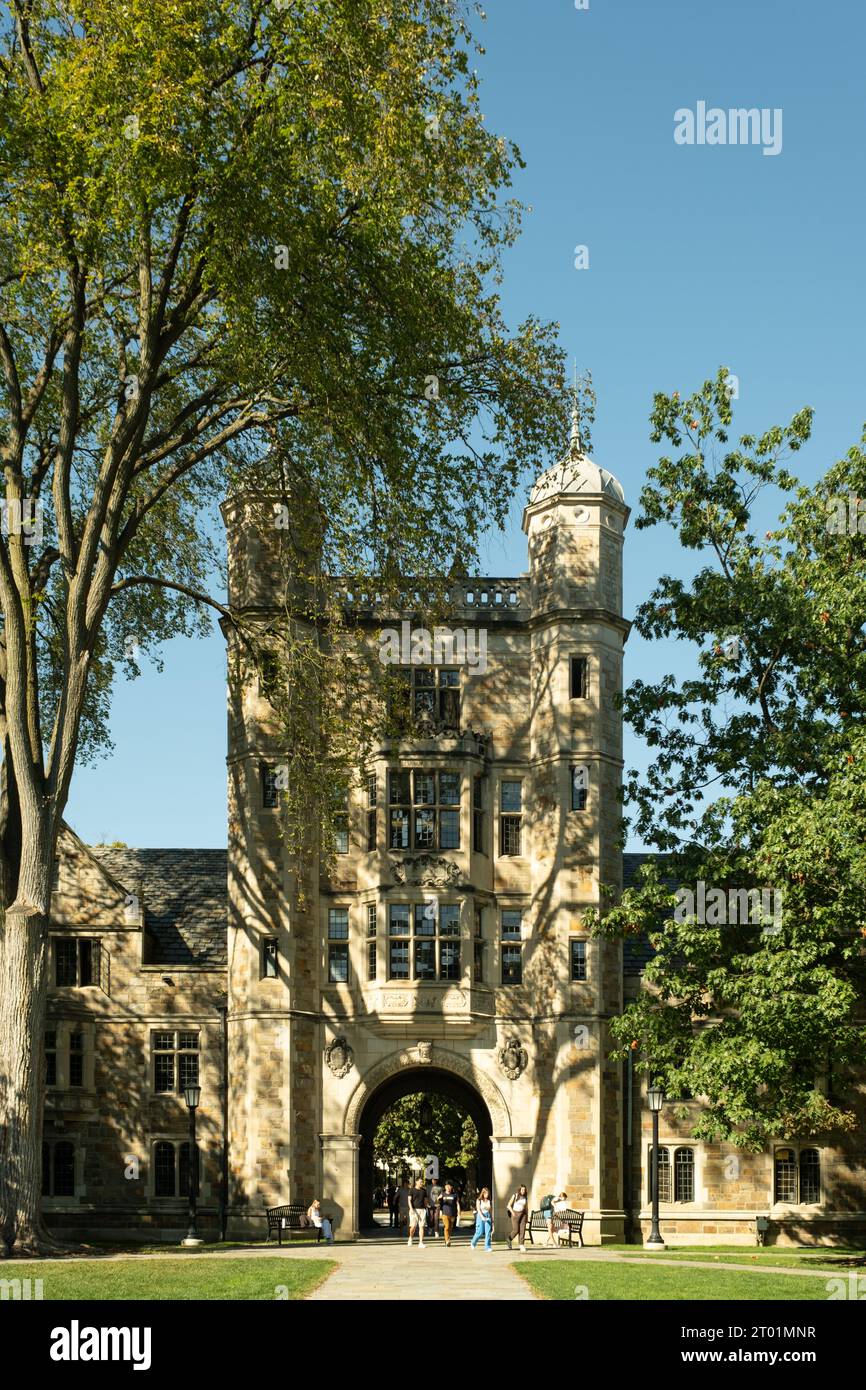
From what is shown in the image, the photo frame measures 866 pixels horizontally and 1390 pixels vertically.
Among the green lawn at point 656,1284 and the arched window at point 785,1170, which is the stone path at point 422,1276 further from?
the arched window at point 785,1170

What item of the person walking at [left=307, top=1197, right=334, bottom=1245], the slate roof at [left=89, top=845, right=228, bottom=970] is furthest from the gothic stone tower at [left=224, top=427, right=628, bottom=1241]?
the slate roof at [left=89, top=845, right=228, bottom=970]

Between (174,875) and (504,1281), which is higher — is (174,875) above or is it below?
above

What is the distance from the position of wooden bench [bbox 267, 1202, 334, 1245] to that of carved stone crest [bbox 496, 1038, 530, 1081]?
5033 millimetres

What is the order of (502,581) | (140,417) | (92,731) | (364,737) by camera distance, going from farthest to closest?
(502,581) < (92,731) < (364,737) < (140,417)

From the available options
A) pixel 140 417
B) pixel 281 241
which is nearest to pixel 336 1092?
pixel 140 417

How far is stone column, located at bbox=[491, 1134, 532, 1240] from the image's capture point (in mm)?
35906

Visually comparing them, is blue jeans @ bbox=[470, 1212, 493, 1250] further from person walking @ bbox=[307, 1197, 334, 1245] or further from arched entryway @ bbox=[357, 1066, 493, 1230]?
arched entryway @ bbox=[357, 1066, 493, 1230]

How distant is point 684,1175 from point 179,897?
1387 centimetres

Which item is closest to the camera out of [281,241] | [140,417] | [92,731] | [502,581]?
[281,241]

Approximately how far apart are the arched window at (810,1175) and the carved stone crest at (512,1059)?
21.5 feet

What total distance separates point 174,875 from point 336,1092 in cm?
822

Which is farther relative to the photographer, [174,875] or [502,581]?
[174,875]

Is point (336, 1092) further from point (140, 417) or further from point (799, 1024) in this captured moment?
point (140, 417)

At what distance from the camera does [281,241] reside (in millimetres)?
23766
